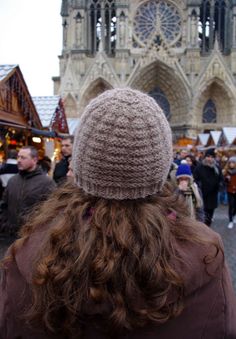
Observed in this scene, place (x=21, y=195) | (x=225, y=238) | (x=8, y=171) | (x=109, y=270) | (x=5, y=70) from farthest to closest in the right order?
(x=5, y=70), (x=225, y=238), (x=8, y=171), (x=21, y=195), (x=109, y=270)

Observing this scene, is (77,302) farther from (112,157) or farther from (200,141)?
(200,141)

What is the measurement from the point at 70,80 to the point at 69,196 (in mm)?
26383

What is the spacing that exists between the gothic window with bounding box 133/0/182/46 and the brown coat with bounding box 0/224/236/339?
29224 millimetres

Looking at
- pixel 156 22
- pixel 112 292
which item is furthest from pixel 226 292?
pixel 156 22

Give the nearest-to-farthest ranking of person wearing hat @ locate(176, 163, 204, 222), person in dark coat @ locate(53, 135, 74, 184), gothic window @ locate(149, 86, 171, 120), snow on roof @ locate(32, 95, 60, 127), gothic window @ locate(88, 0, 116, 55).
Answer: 1. person wearing hat @ locate(176, 163, 204, 222)
2. person in dark coat @ locate(53, 135, 74, 184)
3. snow on roof @ locate(32, 95, 60, 127)
4. gothic window @ locate(88, 0, 116, 55)
5. gothic window @ locate(149, 86, 171, 120)

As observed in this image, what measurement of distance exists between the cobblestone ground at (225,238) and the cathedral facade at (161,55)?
56.6 ft

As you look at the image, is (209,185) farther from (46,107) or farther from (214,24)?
(214,24)

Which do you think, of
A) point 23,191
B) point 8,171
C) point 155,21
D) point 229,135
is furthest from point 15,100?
point 155,21

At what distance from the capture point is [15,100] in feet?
28.1

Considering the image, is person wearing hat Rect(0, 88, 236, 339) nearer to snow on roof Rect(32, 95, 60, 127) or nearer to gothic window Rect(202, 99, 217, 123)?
snow on roof Rect(32, 95, 60, 127)

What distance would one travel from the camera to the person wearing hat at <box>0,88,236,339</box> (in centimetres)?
85

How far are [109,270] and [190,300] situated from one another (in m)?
0.21

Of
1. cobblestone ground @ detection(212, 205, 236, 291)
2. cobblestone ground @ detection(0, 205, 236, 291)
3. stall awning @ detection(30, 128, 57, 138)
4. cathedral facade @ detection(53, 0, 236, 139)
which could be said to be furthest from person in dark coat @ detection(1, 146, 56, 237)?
cathedral facade @ detection(53, 0, 236, 139)

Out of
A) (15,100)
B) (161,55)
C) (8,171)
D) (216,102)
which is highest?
(161,55)
